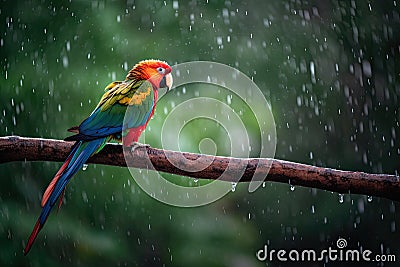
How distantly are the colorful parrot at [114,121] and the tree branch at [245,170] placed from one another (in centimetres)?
5

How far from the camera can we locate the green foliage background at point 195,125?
9.62ft

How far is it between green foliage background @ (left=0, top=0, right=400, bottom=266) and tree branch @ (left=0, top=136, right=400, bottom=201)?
1.32m

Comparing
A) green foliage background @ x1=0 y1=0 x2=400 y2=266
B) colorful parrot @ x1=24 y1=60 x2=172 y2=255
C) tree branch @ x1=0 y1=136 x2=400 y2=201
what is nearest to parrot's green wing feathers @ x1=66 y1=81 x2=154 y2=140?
colorful parrot @ x1=24 y1=60 x2=172 y2=255

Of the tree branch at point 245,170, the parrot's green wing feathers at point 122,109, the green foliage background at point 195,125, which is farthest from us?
the green foliage background at point 195,125

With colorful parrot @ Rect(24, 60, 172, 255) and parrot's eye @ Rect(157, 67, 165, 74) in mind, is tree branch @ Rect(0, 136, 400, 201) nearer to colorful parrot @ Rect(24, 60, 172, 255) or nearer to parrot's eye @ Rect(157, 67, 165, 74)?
colorful parrot @ Rect(24, 60, 172, 255)

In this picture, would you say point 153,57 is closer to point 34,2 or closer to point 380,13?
point 34,2

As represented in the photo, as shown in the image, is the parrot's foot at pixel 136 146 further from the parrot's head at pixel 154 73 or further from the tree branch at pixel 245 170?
the parrot's head at pixel 154 73

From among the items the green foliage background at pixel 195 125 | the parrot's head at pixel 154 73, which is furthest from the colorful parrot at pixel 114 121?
the green foliage background at pixel 195 125

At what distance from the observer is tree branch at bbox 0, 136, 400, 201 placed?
147 cm

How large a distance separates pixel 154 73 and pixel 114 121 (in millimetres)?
249

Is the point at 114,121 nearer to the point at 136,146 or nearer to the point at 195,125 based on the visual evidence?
the point at 136,146

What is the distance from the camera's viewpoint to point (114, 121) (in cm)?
166

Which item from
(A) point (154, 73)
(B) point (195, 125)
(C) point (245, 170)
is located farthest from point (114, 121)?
(B) point (195, 125)

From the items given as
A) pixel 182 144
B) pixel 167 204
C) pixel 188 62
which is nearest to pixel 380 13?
pixel 188 62
